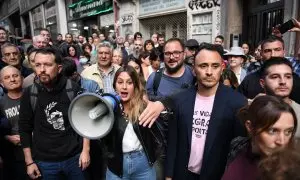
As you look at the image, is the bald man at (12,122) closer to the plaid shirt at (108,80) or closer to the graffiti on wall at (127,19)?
the plaid shirt at (108,80)

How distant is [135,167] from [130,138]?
0.25m

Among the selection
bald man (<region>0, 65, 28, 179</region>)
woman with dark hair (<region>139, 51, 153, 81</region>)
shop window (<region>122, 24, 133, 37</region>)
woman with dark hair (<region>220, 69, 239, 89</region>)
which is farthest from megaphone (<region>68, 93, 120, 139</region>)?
shop window (<region>122, 24, 133, 37</region>)

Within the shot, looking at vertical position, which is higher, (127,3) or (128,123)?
(127,3)

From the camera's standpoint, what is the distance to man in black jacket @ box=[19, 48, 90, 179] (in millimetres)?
2404

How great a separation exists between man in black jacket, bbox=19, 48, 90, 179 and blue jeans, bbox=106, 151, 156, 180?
385 millimetres

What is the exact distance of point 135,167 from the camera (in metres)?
2.30

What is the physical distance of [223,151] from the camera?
77.0 inches

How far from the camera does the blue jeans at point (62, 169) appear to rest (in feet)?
8.03

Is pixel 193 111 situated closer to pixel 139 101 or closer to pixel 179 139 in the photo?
pixel 179 139

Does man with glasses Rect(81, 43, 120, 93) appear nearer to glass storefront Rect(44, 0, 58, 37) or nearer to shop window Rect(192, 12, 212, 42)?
shop window Rect(192, 12, 212, 42)

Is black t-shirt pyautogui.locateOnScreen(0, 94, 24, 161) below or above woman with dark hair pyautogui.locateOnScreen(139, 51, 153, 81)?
below

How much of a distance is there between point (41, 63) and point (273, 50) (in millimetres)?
2287

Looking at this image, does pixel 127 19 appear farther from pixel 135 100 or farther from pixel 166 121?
pixel 166 121

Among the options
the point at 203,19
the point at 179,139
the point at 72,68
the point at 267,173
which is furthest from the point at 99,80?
the point at 203,19
